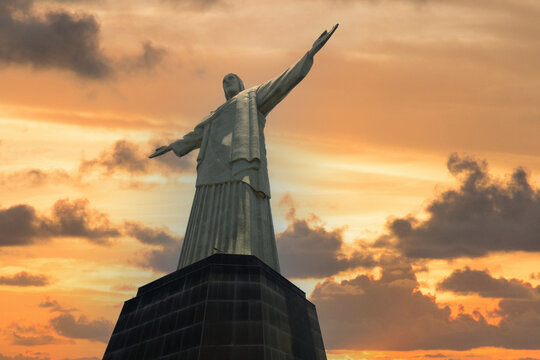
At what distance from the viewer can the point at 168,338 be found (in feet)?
44.1

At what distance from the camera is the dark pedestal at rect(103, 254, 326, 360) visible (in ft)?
41.3

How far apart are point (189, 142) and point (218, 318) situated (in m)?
9.54

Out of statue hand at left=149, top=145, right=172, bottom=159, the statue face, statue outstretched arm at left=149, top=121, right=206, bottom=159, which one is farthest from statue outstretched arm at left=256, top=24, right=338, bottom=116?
statue hand at left=149, top=145, right=172, bottom=159

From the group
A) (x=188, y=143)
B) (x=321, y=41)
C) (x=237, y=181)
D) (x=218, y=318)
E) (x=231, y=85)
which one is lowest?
(x=218, y=318)

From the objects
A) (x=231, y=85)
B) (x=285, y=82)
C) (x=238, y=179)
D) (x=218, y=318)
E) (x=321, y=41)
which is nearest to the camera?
(x=218, y=318)

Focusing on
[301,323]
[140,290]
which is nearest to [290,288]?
[301,323]

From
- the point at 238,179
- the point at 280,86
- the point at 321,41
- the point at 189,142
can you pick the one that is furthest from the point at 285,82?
the point at 189,142

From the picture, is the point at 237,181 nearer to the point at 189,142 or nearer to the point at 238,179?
the point at 238,179

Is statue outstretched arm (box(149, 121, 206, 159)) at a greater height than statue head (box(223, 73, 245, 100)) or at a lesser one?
lesser

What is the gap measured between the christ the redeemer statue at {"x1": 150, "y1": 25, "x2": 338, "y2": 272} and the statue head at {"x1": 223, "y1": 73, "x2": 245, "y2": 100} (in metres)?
0.52

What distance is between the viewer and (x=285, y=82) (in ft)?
60.9

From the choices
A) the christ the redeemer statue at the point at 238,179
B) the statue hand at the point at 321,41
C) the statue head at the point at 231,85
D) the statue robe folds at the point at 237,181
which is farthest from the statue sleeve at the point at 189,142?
the statue hand at the point at 321,41

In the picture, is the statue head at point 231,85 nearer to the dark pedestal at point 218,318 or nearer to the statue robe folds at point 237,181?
the statue robe folds at point 237,181

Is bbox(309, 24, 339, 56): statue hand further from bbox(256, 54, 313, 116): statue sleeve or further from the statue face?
the statue face
